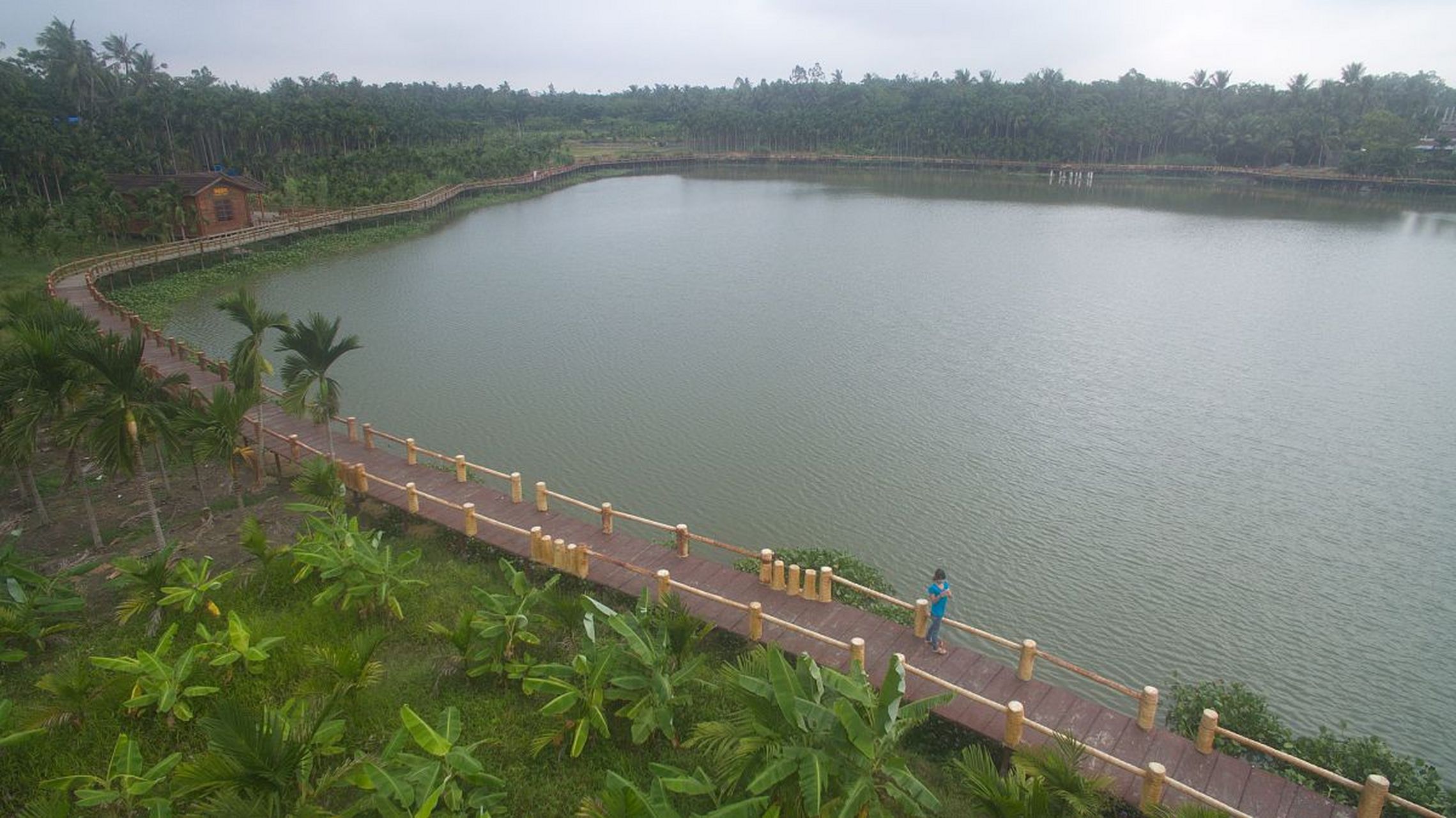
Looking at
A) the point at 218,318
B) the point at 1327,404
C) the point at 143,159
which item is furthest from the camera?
the point at 143,159

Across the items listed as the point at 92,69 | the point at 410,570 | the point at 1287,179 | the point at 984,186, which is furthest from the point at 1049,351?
the point at 92,69

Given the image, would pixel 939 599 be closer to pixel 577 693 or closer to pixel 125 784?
pixel 577 693

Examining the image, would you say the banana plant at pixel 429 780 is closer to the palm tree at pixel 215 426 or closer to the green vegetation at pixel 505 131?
the palm tree at pixel 215 426

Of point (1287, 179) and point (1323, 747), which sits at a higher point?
point (1287, 179)

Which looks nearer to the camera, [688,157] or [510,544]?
[510,544]

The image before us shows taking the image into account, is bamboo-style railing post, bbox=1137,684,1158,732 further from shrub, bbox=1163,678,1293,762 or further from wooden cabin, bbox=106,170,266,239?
wooden cabin, bbox=106,170,266,239

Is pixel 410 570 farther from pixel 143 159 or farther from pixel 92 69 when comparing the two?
pixel 92 69

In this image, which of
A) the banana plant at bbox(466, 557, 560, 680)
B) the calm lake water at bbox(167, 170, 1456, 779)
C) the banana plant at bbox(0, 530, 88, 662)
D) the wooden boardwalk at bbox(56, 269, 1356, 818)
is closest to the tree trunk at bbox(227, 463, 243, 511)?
the wooden boardwalk at bbox(56, 269, 1356, 818)
